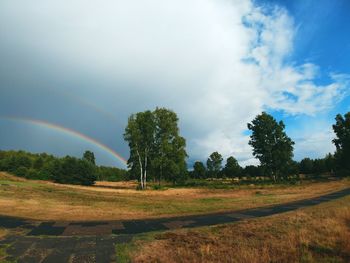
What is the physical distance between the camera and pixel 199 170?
152250mm

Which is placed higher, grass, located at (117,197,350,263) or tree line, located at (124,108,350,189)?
tree line, located at (124,108,350,189)

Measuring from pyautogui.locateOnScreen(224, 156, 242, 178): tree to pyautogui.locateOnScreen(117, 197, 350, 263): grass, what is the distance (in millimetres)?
128891

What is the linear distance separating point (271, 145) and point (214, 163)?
222 ft

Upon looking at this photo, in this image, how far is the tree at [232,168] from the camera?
141 m

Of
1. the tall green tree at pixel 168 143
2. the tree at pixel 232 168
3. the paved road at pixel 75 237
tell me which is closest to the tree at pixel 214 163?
the tree at pixel 232 168

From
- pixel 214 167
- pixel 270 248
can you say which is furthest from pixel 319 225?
pixel 214 167

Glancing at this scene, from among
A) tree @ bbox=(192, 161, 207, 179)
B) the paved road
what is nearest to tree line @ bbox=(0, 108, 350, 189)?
the paved road

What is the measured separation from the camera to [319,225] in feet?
44.5

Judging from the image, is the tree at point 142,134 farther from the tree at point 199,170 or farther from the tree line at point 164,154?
the tree at point 199,170

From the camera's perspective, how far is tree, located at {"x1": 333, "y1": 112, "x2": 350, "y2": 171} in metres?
86.4

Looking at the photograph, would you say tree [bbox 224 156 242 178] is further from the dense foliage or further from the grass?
the grass

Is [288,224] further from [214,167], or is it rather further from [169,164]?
[214,167]

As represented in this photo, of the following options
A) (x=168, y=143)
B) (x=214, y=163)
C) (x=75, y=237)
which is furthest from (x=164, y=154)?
(x=214, y=163)

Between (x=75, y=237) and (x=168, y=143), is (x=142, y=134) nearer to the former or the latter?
(x=168, y=143)
